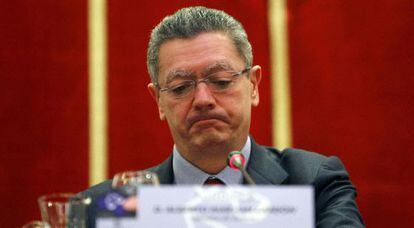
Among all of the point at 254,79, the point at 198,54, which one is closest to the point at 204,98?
the point at 198,54

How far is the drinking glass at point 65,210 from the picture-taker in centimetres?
85

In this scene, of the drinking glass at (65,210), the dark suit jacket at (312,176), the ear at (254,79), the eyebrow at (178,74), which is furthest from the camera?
the ear at (254,79)

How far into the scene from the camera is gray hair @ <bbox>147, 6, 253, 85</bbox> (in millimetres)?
1517

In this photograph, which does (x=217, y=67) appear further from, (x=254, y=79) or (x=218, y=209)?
(x=218, y=209)

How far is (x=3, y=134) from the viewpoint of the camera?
220cm

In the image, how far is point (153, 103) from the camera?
221 centimetres

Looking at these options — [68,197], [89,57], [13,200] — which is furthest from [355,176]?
[68,197]

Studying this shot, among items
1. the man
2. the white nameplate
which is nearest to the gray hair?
the man

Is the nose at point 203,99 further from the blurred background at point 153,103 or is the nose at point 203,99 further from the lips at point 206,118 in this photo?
the blurred background at point 153,103

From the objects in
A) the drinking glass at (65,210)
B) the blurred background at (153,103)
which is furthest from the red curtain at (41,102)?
the drinking glass at (65,210)

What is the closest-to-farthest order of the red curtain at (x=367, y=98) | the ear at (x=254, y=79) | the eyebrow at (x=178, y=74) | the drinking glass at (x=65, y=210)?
the drinking glass at (x=65, y=210)
the eyebrow at (x=178, y=74)
the ear at (x=254, y=79)
the red curtain at (x=367, y=98)

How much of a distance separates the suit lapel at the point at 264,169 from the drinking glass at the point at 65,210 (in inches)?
24.2

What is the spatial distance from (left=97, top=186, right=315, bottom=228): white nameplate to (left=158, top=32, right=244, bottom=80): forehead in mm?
701

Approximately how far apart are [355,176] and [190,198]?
1475 mm
